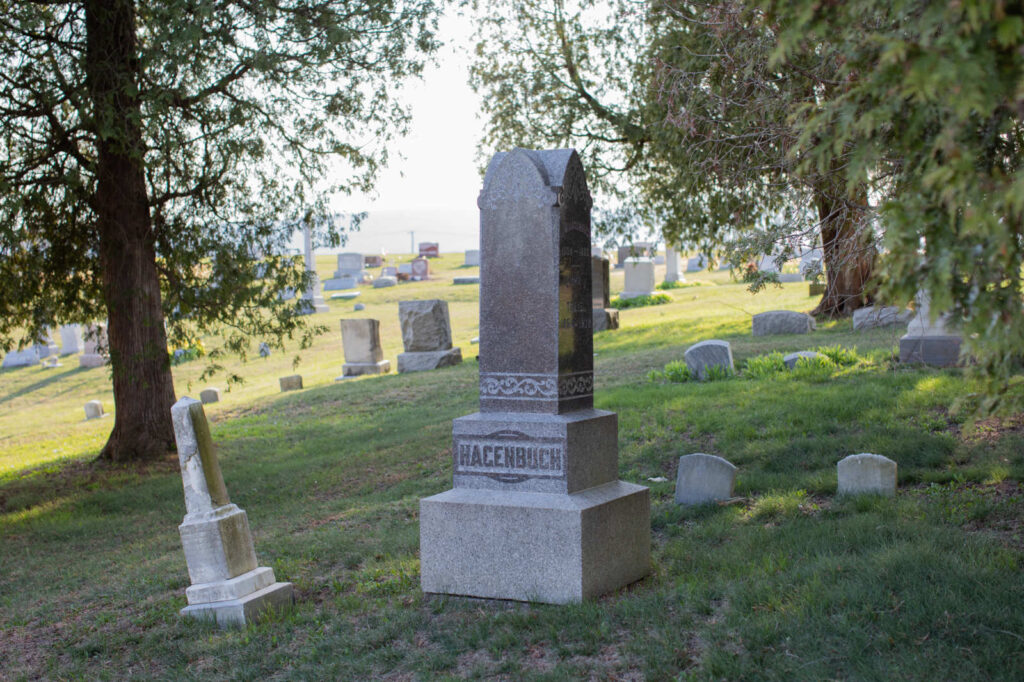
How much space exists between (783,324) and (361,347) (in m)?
8.83

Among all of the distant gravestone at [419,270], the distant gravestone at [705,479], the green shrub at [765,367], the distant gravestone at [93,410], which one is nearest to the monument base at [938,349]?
the green shrub at [765,367]

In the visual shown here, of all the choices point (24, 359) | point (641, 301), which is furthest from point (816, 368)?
point (24, 359)

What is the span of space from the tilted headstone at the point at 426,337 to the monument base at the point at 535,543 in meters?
12.8

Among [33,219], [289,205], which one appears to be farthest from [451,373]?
[33,219]

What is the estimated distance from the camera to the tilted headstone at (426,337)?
18.2 m

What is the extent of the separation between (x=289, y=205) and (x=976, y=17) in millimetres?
10455

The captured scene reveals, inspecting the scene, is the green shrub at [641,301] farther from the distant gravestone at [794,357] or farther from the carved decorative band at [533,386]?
the carved decorative band at [533,386]

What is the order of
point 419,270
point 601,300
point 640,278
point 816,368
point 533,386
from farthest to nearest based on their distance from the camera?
point 419,270, point 640,278, point 601,300, point 816,368, point 533,386

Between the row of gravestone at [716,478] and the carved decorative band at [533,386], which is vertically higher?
the carved decorative band at [533,386]

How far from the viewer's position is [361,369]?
19156 millimetres

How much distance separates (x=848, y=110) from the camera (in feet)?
8.62

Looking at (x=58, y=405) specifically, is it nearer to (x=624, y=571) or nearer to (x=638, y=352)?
(x=638, y=352)

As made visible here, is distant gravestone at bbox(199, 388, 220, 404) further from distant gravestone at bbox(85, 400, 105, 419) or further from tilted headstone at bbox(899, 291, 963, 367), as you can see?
tilted headstone at bbox(899, 291, 963, 367)

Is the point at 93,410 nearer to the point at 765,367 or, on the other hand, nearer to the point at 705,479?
the point at 765,367
